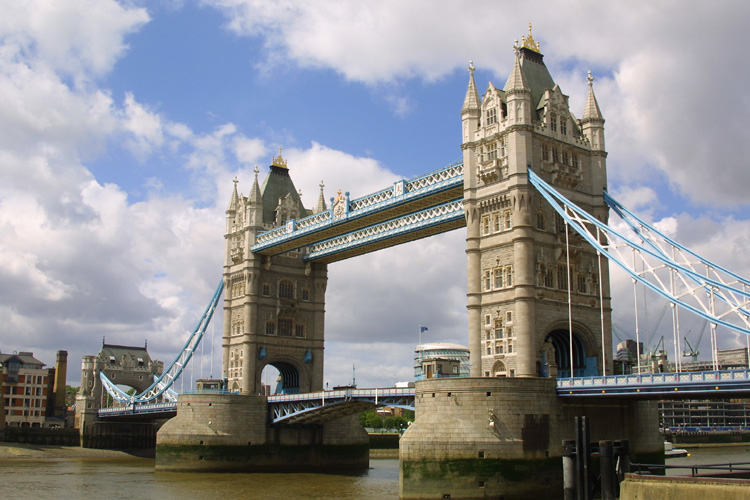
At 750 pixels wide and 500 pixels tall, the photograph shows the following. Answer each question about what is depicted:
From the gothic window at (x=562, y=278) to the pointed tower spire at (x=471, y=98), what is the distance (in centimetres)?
1145

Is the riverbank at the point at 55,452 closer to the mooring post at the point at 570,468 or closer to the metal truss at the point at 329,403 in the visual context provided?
the metal truss at the point at 329,403

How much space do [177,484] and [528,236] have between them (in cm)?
2733

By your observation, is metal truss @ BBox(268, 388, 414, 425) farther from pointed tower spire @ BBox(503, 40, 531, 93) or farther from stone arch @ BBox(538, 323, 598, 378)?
pointed tower spire @ BBox(503, 40, 531, 93)

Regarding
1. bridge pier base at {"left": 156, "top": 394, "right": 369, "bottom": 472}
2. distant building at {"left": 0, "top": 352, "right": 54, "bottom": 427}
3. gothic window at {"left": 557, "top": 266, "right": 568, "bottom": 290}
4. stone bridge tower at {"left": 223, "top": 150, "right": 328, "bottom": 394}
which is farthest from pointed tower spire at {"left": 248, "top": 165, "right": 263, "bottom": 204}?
distant building at {"left": 0, "top": 352, "right": 54, "bottom": 427}

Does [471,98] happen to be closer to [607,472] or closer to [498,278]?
[498,278]

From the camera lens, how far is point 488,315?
4931cm

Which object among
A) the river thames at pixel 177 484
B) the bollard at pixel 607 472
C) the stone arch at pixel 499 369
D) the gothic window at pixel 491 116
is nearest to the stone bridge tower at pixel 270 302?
the river thames at pixel 177 484

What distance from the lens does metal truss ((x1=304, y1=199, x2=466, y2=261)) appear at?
55.8 meters

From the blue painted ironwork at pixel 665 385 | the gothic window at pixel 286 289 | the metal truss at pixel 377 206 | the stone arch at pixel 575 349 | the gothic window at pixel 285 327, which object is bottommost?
the blue painted ironwork at pixel 665 385

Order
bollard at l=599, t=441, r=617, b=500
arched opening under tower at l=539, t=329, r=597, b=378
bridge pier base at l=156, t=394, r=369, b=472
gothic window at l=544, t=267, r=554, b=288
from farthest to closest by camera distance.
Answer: bridge pier base at l=156, t=394, r=369, b=472 < arched opening under tower at l=539, t=329, r=597, b=378 < gothic window at l=544, t=267, r=554, b=288 < bollard at l=599, t=441, r=617, b=500

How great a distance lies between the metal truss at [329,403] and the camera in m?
52.6

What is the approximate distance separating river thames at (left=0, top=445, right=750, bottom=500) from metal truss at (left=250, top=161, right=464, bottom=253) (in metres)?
18.8

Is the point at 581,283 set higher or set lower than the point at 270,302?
lower

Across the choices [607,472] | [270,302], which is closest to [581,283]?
[607,472]
